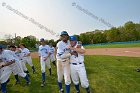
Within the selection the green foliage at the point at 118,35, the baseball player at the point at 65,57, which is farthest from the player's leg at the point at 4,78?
the green foliage at the point at 118,35

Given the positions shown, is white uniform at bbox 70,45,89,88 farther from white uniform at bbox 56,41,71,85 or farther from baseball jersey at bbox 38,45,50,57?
Answer: baseball jersey at bbox 38,45,50,57

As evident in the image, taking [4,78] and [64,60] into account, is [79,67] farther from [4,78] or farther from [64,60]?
[4,78]

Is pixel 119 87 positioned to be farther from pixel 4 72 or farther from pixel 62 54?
pixel 4 72

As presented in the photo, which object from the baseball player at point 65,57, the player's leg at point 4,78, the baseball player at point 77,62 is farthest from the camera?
the player's leg at point 4,78

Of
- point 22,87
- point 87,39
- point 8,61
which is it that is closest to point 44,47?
point 22,87

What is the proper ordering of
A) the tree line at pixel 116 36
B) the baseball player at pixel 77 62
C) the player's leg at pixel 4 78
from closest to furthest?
1. the baseball player at pixel 77 62
2. the player's leg at pixel 4 78
3. the tree line at pixel 116 36

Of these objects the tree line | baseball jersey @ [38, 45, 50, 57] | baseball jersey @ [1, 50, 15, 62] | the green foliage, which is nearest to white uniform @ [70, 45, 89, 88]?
baseball jersey @ [1, 50, 15, 62]

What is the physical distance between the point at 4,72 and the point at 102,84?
398cm

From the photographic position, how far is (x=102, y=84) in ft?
31.3

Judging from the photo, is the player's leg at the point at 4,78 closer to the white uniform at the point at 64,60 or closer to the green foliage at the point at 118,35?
the white uniform at the point at 64,60

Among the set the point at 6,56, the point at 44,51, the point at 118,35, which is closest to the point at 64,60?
the point at 6,56

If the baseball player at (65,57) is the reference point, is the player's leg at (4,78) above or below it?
below

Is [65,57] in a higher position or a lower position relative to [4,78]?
higher

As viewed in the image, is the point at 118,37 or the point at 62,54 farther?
the point at 118,37
